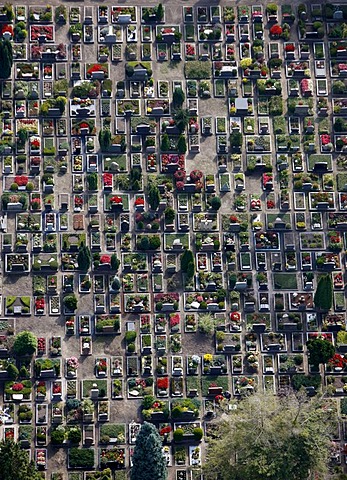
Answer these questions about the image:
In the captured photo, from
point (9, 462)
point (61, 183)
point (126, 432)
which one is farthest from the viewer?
point (61, 183)

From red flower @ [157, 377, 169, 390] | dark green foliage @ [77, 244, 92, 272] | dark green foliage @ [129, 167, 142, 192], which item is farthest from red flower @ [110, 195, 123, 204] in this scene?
red flower @ [157, 377, 169, 390]

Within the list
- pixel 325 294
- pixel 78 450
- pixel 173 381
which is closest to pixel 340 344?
pixel 325 294

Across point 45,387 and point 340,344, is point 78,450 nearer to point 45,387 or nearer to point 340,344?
point 45,387

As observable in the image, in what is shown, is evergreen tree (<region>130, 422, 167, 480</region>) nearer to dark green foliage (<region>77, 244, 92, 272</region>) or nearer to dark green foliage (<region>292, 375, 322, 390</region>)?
dark green foliage (<region>292, 375, 322, 390</region>)

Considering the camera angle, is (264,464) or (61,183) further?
(61,183)

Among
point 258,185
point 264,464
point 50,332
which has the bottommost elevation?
point 264,464

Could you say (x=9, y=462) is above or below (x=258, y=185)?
below

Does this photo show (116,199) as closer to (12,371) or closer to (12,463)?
(12,371)
